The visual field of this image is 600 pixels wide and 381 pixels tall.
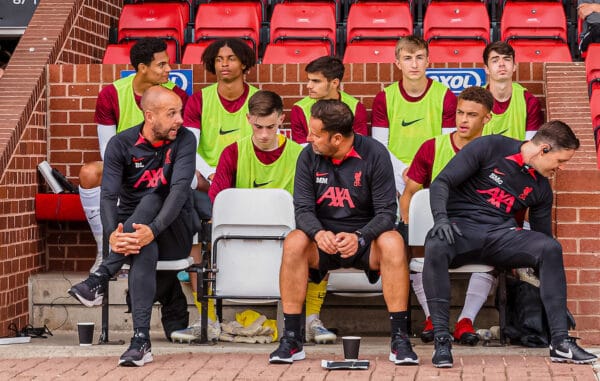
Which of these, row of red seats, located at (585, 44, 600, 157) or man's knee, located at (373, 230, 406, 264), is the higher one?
row of red seats, located at (585, 44, 600, 157)

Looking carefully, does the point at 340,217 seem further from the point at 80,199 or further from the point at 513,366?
the point at 80,199

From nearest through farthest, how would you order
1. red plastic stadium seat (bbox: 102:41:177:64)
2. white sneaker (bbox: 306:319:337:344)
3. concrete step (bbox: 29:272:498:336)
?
white sneaker (bbox: 306:319:337:344) < concrete step (bbox: 29:272:498:336) < red plastic stadium seat (bbox: 102:41:177:64)

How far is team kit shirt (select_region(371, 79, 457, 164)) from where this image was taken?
8.41 metres

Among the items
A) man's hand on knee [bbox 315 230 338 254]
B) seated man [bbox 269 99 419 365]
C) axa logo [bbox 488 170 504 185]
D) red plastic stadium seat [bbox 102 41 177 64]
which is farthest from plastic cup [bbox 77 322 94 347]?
red plastic stadium seat [bbox 102 41 177 64]

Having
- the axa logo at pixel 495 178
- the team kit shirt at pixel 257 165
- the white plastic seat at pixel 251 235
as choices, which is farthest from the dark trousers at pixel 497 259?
the team kit shirt at pixel 257 165

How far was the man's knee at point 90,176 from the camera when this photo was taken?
27.6 feet

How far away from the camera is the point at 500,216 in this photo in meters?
7.11

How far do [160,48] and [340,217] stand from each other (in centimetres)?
230

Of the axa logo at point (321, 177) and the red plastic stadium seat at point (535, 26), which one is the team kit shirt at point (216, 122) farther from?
the red plastic stadium seat at point (535, 26)

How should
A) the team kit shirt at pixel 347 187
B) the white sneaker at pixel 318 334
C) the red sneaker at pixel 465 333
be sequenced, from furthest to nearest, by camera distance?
1. the white sneaker at pixel 318 334
2. the red sneaker at pixel 465 333
3. the team kit shirt at pixel 347 187

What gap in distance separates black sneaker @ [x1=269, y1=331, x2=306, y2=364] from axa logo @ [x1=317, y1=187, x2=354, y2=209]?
2.84ft

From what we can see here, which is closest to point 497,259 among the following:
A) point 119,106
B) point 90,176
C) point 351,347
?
point 351,347

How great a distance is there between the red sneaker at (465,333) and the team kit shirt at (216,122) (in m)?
2.13

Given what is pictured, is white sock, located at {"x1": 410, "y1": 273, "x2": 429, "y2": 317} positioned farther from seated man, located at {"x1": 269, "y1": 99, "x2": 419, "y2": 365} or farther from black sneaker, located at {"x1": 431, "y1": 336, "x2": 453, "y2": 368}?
black sneaker, located at {"x1": 431, "y1": 336, "x2": 453, "y2": 368}
